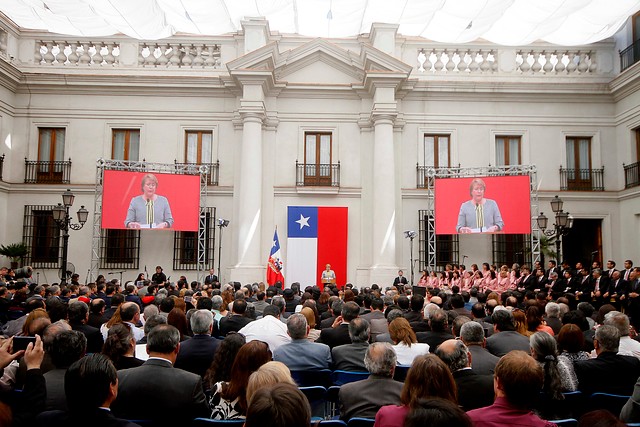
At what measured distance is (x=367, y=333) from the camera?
561cm

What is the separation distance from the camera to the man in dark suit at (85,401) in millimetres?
2770

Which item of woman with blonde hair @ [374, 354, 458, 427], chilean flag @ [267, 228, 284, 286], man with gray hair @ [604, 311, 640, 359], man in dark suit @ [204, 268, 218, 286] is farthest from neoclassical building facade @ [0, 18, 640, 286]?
woman with blonde hair @ [374, 354, 458, 427]

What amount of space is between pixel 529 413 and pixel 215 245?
16.9 m

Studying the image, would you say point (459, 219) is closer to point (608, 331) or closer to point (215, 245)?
point (215, 245)

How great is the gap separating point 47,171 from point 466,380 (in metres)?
19.3

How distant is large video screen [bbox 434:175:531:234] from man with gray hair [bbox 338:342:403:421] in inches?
573

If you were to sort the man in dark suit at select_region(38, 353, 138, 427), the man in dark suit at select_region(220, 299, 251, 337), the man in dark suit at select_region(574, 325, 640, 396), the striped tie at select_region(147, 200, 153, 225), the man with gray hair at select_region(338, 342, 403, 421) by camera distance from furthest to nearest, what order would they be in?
the striped tie at select_region(147, 200, 153, 225)
the man in dark suit at select_region(220, 299, 251, 337)
the man in dark suit at select_region(574, 325, 640, 396)
the man with gray hair at select_region(338, 342, 403, 421)
the man in dark suit at select_region(38, 353, 138, 427)

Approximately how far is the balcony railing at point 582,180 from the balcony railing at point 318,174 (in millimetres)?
8541

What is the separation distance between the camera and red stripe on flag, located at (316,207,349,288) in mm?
18906

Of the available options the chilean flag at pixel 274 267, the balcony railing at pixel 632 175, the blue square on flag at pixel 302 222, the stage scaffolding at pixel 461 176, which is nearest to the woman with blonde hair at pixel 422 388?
the chilean flag at pixel 274 267

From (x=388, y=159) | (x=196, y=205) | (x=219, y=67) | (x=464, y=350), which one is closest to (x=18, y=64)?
(x=219, y=67)

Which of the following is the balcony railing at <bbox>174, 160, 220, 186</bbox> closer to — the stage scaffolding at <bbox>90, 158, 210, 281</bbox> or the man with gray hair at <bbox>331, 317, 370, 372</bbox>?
the stage scaffolding at <bbox>90, 158, 210, 281</bbox>

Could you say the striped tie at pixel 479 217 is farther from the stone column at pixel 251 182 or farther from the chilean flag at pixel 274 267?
the stone column at pixel 251 182

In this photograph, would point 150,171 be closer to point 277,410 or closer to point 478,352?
point 478,352
